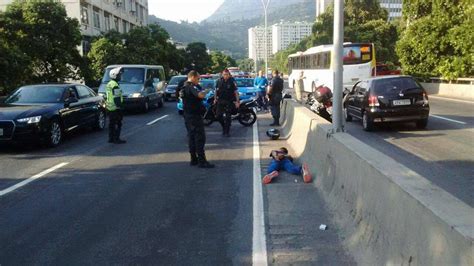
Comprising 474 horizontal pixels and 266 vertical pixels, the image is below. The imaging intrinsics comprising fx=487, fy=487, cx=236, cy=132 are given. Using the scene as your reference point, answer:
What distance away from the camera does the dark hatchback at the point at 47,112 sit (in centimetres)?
1067

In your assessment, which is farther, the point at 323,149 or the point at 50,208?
the point at 323,149

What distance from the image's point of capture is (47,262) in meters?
4.48

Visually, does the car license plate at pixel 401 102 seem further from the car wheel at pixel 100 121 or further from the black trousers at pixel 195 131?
the car wheel at pixel 100 121

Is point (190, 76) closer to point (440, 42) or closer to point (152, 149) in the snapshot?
point (152, 149)

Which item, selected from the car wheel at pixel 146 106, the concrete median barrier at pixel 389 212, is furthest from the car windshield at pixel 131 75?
the concrete median barrier at pixel 389 212

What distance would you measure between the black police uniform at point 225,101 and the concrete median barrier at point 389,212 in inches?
267

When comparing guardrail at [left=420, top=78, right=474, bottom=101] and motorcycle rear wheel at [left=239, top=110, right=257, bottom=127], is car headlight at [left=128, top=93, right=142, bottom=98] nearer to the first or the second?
motorcycle rear wheel at [left=239, top=110, right=257, bottom=127]

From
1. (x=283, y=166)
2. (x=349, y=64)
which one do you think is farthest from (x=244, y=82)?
(x=283, y=166)

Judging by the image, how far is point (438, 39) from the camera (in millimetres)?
30609

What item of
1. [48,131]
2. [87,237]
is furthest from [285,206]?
[48,131]

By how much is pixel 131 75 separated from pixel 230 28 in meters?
136

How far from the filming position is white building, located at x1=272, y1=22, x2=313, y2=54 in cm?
10081

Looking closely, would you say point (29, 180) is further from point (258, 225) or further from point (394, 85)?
point (394, 85)

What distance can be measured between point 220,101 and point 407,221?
10.6 metres
